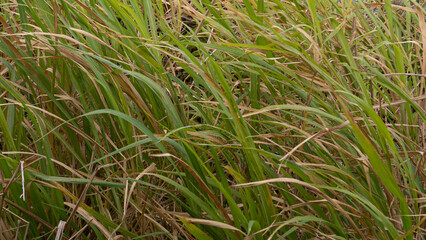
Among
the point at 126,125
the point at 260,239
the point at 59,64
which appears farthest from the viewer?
the point at 59,64

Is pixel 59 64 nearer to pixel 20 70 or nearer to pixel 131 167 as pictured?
pixel 20 70

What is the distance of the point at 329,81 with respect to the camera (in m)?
0.91

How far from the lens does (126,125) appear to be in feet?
3.28

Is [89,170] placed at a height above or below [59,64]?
below

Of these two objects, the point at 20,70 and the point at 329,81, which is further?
the point at 20,70

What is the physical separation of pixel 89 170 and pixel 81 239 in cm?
14

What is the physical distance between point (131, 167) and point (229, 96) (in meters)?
0.31

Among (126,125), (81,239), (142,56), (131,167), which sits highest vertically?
(142,56)

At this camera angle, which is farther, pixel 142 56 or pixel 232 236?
pixel 142 56

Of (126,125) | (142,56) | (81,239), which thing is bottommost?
(81,239)

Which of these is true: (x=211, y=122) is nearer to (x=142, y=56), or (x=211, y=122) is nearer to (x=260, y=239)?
(x=142, y=56)

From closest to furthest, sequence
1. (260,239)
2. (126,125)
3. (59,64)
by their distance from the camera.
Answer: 1. (260,239)
2. (126,125)
3. (59,64)

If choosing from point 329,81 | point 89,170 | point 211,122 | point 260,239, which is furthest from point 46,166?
point 329,81

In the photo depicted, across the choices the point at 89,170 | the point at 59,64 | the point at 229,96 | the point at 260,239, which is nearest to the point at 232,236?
the point at 260,239
